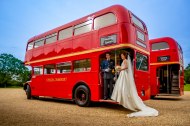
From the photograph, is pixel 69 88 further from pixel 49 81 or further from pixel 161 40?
pixel 161 40

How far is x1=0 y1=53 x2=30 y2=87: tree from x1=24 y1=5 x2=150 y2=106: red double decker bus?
37.2 meters

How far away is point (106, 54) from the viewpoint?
824 centimetres

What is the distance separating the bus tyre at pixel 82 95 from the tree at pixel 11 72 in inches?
1555

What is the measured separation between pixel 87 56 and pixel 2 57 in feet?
149

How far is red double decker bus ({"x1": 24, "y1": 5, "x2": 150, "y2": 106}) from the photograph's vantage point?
8008mm

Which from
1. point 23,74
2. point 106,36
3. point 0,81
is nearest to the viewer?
point 106,36

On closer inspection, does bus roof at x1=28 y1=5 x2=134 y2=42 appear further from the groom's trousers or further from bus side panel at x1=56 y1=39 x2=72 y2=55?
the groom's trousers

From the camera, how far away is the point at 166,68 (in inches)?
546

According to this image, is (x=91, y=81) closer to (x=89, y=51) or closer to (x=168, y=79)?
(x=89, y=51)

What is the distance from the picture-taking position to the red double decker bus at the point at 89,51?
8.01m

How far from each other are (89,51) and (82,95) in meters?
1.88

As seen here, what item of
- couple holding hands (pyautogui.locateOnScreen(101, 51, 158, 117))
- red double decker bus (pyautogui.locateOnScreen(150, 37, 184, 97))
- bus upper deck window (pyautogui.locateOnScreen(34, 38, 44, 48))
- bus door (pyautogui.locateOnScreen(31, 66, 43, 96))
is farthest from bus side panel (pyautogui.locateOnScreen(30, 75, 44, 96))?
red double decker bus (pyautogui.locateOnScreen(150, 37, 184, 97))

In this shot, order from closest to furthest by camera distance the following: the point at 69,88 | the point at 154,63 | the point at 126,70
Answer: the point at 126,70 → the point at 69,88 → the point at 154,63

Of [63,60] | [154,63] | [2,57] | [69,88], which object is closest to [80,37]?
[63,60]
